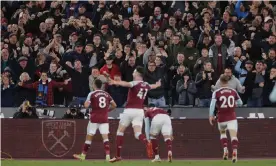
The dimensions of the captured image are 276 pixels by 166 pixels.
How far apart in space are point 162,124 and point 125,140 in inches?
108

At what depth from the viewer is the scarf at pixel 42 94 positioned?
25.9 m

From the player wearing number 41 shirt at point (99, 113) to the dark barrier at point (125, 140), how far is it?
221 centimetres

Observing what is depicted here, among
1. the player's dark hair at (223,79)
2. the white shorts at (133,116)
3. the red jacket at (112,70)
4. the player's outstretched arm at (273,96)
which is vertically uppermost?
the red jacket at (112,70)

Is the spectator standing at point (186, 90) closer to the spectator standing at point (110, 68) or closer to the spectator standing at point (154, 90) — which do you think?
the spectator standing at point (154, 90)

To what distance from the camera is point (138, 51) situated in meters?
26.8

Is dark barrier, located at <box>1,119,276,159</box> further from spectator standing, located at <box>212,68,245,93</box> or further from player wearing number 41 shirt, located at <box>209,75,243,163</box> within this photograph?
player wearing number 41 shirt, located at <box>209,75,243,163</box>

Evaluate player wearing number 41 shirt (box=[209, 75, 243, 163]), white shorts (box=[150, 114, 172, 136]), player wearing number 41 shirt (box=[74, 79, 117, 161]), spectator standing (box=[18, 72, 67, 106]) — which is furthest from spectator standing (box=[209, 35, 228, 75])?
spectator standing (box=[18, 72, 67, 106])

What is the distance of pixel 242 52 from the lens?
27.1 metres

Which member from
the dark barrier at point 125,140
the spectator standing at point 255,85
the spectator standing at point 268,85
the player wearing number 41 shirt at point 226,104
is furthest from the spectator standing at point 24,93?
the spectator standing at point 268,85

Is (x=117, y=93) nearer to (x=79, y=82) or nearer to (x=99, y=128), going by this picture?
(x=79, y=82)

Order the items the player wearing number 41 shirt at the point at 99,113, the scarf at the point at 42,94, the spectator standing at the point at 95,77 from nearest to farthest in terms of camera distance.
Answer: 1. the player wearing number 41 shirt at the point at 99,113
2. the spectator standing at the point at 95,77
3. the scarf at the point at 42,94

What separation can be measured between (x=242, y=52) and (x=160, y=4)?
4313 mm

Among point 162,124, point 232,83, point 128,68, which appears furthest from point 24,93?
point 232,83

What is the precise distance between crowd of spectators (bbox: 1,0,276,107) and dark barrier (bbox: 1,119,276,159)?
76cm
